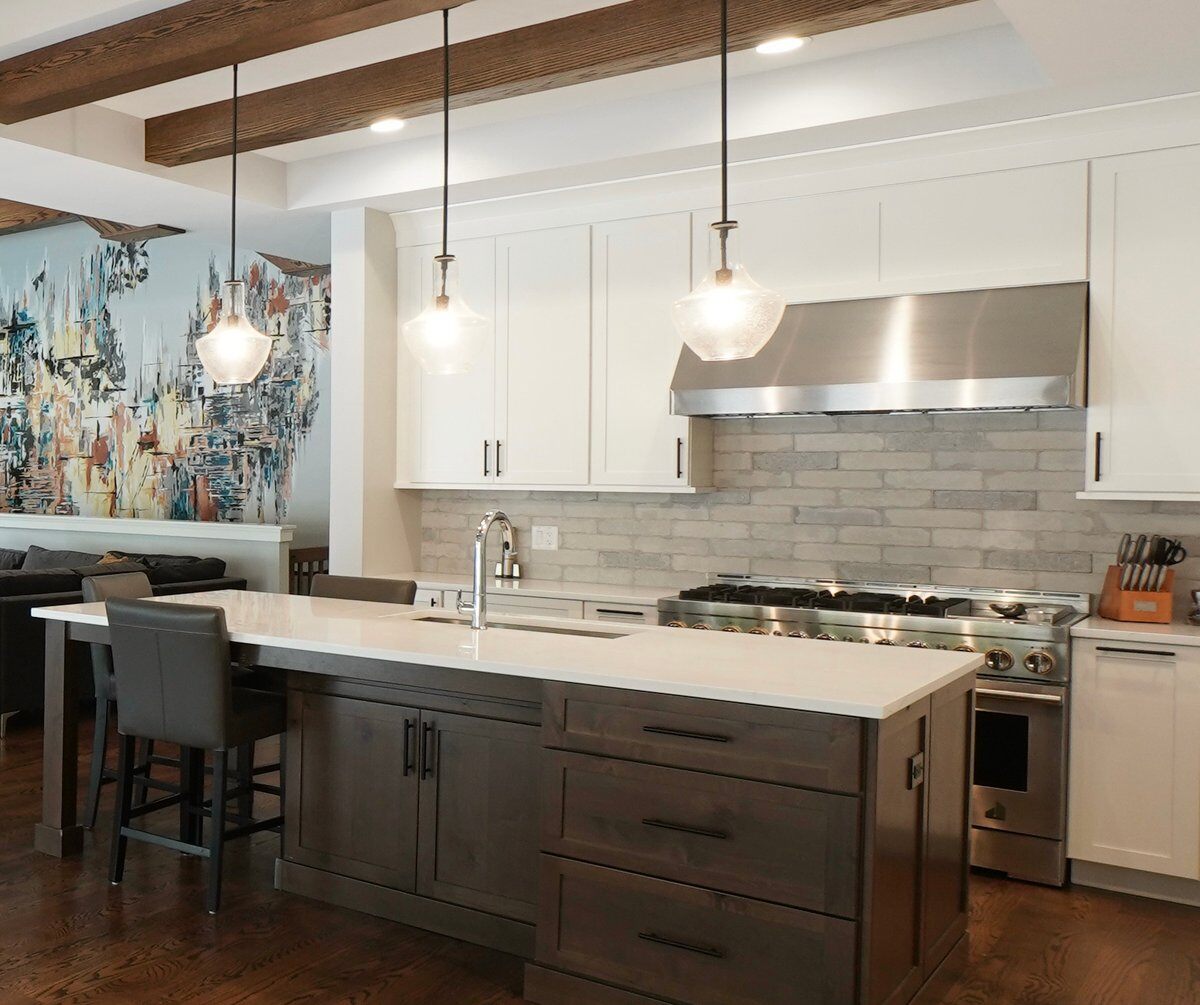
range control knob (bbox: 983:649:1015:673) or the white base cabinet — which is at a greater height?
range control knob (bbox: 983:649:1015:673)

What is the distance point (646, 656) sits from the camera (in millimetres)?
2936

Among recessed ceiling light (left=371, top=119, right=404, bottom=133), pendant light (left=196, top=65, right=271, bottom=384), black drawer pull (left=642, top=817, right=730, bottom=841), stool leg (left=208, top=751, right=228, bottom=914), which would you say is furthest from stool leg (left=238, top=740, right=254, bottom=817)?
recessed ceiling light (left=371, top=119, right=404, bottom=133)

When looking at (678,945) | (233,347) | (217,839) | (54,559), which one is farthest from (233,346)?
(54,559)

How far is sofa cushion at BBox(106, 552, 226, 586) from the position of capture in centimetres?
647

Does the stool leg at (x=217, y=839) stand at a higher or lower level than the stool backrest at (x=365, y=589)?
lower

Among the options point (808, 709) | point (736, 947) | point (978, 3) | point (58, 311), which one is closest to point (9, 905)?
point (736, 947)

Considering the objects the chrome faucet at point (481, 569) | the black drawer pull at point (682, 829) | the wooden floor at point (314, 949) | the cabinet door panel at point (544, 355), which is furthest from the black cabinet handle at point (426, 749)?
the cabinet door panel at point (544, 355)

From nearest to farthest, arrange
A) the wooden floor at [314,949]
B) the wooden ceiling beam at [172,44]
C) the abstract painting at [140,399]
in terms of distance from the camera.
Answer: the wooden floor at [314,949] < the wooden ceiling beam at [172,44] < the abstract painting at [140,399]

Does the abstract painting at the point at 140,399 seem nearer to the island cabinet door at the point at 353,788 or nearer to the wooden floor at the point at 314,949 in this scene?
the wooden floor at the point at 314,949

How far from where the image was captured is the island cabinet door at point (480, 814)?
3.02 meters

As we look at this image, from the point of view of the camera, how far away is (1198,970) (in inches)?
124

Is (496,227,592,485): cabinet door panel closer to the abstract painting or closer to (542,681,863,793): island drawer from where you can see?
the abstract painting

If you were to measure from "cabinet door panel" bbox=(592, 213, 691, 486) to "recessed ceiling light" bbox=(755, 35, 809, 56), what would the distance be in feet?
3.62

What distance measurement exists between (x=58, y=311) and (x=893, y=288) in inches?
274
